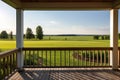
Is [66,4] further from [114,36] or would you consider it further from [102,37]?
[102,37]

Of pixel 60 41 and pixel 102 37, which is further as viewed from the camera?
pixel 60 41

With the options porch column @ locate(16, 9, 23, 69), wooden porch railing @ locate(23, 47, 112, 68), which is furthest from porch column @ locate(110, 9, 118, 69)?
porch column @ locate(16, 9, 23, 69)

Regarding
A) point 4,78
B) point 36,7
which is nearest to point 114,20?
point 36,7

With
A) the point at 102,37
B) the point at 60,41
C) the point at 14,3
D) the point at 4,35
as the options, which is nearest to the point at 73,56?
the point at 14,3

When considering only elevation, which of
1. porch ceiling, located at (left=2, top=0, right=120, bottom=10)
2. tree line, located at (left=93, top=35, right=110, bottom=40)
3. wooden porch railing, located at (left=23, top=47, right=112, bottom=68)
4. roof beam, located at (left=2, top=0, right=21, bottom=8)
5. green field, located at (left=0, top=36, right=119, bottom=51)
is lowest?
wooden porch railing, located at (left=23, top=47, right=112, bottom=68)

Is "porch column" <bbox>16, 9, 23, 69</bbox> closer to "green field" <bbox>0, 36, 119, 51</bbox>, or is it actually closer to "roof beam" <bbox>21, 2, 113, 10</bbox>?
"roof beam" <bbox>21, 2, 113, 10</bbox>

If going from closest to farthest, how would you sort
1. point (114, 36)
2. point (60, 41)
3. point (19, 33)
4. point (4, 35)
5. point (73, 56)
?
point (19, 33) → point (114, 36) → point (73, 56) → point (4, 35) → point (60, 41)

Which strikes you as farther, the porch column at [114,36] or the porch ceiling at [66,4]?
the porch column at [114,36]

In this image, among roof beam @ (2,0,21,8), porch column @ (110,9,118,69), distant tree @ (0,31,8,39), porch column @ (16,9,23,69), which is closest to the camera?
roof beam @ (2,0,21,8)

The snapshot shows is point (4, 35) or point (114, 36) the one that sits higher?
point (4, 35)

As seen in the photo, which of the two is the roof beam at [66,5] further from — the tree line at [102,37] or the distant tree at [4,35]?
the tree line at [102,37]

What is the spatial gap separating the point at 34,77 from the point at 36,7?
106 inches

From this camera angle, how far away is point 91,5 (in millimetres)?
6562

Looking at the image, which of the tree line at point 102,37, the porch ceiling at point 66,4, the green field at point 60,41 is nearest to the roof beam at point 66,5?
the porch ceiling at point 66,4
